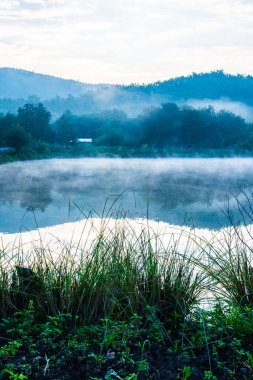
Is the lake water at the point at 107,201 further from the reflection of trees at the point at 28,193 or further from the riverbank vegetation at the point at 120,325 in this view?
the riverbank vegetation at the point at 120,325

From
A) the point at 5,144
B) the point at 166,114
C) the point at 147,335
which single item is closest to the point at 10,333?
the point at 147,335

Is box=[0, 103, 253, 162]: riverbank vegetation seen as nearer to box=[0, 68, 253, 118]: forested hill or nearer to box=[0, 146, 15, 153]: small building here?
box=[0, 146, 15, 153]: small building

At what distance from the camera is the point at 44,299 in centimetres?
289

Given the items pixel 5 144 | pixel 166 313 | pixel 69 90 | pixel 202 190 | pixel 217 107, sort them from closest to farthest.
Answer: pixel 166 313
pixel 202 190
pixel 5 144
pixel 217 107
pixel 69 90

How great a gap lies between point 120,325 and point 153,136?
53.1 m

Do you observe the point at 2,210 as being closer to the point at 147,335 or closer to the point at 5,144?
the point at 147,335

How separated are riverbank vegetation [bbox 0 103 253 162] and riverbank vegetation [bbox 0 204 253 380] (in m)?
37.4

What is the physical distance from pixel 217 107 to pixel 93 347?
395ft

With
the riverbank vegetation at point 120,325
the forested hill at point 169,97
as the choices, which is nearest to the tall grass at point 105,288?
the riverbank vegetation at point 120,325

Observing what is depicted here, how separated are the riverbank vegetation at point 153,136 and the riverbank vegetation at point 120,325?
123ft

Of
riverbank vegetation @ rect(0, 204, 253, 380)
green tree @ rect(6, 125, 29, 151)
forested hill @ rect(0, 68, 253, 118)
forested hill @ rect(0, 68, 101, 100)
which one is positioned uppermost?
forested hill @ rect(0, 68, 101, 100)

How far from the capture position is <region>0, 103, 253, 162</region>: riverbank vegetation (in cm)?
4616

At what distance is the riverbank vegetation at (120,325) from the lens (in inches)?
87.4

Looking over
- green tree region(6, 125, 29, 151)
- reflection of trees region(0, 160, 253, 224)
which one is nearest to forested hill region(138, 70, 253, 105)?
green tree region(6, 125, 29, 151)
